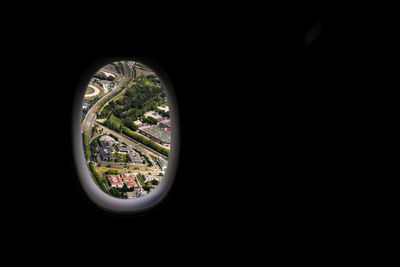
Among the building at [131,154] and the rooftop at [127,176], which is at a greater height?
the building at [131,154]

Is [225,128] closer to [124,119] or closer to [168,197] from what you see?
[168,197]

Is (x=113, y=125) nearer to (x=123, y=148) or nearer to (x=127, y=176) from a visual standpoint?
(x=123, y=148)

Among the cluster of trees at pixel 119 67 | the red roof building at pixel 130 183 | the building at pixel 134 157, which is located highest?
the cluster of trees at pixel 119 67

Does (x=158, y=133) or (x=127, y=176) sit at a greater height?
(x=158, y=133)

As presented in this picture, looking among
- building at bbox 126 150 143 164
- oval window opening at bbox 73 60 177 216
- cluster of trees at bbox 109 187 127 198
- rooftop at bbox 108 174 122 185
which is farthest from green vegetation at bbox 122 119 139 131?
cluster of trees at bbox 109 187 127 198

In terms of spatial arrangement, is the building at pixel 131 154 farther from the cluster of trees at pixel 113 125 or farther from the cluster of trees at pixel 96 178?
the cluster of trees at pixel 96 178

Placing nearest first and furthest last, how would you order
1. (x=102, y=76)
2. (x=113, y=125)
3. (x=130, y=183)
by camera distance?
(x=102, y=76), (x=130, y=183), (x=113, y=125)

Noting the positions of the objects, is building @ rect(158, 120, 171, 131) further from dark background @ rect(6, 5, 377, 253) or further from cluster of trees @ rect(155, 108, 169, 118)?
dark background @ rect(6, 5, 377, 253)

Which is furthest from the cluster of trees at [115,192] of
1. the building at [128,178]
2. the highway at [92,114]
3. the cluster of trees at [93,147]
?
the highway at [92,114]

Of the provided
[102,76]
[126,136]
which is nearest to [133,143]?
[126,136]
